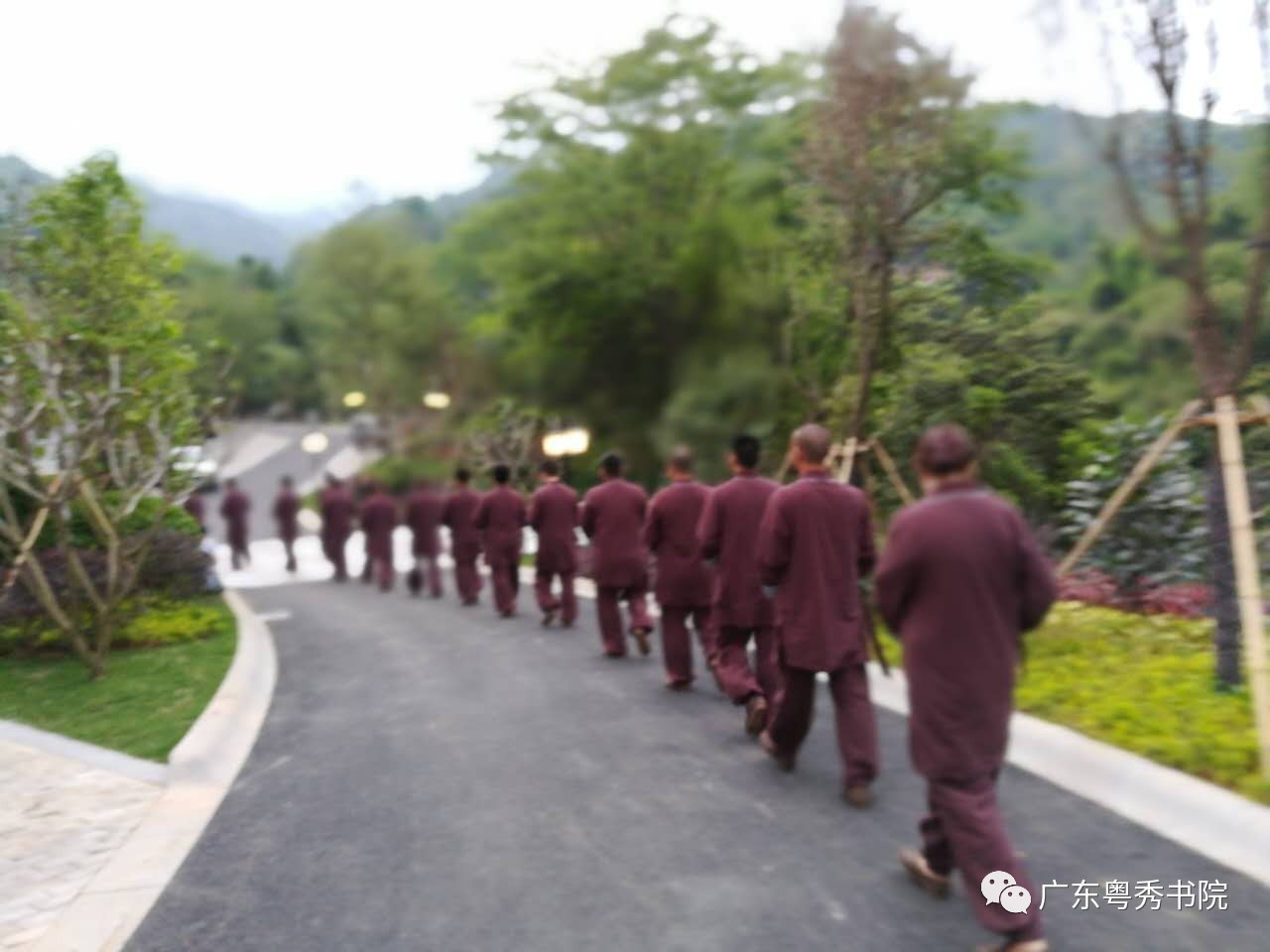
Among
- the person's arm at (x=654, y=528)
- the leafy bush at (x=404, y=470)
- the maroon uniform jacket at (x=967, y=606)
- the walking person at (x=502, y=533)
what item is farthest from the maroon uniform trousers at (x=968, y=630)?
the leafy bush at (x=404, y=470)

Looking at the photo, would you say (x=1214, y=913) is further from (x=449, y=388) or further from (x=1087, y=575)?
(x=449, y=388)

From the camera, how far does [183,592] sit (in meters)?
12.4

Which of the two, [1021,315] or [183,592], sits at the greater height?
[1021,315]

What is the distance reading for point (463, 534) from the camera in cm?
1399

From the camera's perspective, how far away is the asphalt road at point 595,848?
389 cm

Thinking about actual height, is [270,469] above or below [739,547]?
below

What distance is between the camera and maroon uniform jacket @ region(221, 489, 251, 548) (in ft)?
65.3

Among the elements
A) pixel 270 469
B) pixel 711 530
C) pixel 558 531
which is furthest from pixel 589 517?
pixel 270 469

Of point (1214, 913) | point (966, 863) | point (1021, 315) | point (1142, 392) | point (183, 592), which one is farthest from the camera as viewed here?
point (1142, 392)

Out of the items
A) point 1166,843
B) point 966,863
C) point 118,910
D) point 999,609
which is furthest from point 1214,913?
point 118,910

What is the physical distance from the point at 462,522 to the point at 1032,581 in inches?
424

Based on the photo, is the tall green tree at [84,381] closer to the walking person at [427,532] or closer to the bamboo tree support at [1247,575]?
the walking person at [427,532]

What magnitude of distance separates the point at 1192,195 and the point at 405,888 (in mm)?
5697

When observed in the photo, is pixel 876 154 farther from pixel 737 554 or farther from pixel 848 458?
pixel 737 554
